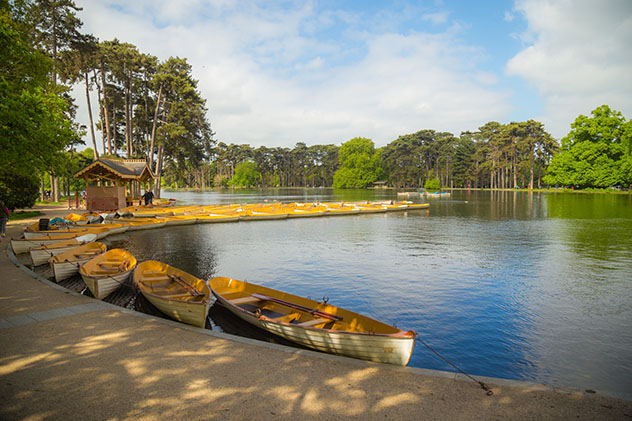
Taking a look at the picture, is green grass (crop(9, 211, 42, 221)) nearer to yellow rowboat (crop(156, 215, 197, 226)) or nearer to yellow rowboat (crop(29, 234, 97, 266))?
yellow rowboat (crop(156, 215, 197, 226))

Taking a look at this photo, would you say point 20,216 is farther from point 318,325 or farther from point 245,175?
point 245,175

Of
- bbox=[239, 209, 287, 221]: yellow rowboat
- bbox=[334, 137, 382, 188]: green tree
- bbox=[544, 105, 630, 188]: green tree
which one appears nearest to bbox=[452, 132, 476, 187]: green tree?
bbox=[544, 105, 630, 188]: green tree

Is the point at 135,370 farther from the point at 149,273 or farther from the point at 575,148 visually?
→ the point at 575,148

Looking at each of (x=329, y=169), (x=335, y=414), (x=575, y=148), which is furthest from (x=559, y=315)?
(x=329, y=169)

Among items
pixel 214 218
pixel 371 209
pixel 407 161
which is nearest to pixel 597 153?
pixel 407 161

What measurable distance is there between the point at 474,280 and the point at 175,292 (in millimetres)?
10099

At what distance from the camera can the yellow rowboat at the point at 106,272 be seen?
9.52 m

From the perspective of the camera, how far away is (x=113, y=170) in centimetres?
2895

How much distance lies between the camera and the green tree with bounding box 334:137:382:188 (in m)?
130

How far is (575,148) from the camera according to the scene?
76.1 metres

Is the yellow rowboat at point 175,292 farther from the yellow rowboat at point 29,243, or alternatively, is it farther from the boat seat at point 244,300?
the yellow rowboat at point 29,243

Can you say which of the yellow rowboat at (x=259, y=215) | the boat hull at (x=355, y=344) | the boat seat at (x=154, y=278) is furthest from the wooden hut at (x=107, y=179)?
the boat hull at (x=355, y=344)

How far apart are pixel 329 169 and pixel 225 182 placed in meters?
43.5

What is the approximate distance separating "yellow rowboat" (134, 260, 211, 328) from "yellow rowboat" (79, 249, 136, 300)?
0.58 meters
